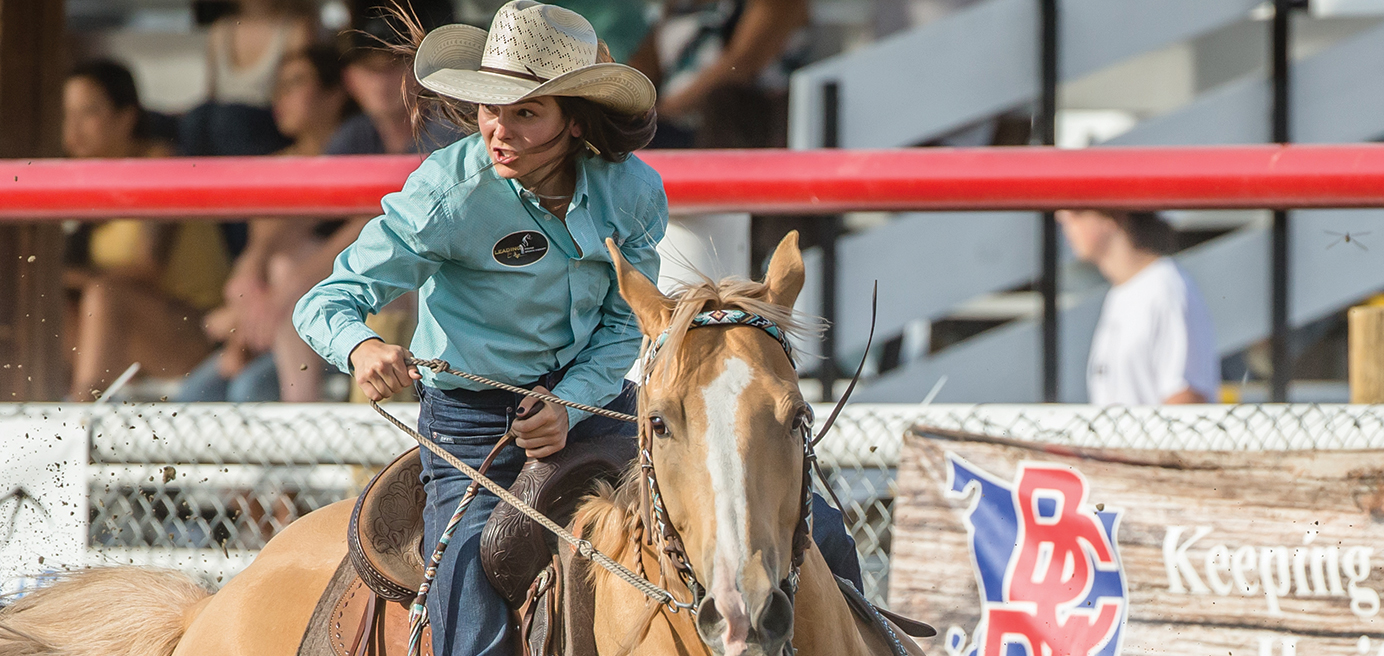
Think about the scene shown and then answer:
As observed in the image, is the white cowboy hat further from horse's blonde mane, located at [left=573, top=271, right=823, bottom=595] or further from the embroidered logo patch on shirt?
horse's blonde mane, located at [left=573, top=271, right=823, bottom=595]

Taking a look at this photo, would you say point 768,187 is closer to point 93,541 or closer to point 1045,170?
point 1045,170

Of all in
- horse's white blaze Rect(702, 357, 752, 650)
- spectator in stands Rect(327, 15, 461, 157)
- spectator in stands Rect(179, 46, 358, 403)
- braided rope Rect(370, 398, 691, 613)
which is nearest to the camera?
horse's white blaze Rect(702, 357, 752, 650)

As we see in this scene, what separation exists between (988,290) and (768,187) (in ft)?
4.35

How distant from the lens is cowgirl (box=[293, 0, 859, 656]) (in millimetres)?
2373

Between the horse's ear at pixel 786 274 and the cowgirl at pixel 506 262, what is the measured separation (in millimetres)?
384

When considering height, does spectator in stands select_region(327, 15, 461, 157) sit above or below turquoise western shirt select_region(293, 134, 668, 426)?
above

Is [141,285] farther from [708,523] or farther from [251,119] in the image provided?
[708,523]

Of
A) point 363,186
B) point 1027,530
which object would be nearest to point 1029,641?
point 1027,530

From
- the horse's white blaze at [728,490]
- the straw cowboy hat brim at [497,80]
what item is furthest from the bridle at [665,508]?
the straw cowboy hat brim at [497,80]

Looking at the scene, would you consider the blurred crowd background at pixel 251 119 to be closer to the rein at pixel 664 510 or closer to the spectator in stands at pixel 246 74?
the spectator in stands at pixel 246 74

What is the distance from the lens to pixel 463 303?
8.21 ft

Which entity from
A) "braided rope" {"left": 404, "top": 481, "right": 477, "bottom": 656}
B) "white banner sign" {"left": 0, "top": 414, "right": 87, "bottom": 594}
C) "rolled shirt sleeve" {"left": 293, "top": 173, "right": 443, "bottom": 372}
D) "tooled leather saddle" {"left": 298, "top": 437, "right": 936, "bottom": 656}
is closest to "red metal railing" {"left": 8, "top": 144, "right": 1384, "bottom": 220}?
"white banner sign" {"left": 0, "top": 414, "right": 87, "bottom": 594}

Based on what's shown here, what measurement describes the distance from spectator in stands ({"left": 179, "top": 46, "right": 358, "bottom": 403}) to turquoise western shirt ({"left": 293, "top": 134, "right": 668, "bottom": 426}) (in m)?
2.60

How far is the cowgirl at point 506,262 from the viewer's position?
7.79 ft
